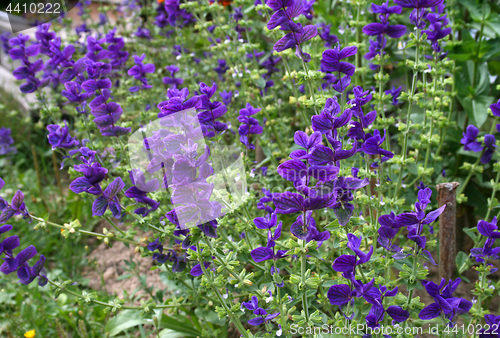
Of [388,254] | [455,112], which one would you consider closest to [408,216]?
[388,254]

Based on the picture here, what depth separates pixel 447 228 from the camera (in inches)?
62.3

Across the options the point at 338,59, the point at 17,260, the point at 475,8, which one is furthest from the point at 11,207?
the point at 475,8

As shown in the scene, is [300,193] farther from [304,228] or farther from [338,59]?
[338,59]

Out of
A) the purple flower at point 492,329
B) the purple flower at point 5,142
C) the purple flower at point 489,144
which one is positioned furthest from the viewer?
the purple flower at point 5,142

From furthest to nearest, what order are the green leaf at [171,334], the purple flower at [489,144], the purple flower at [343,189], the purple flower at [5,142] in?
the purple flower at [5,142]
the green leaf at [171,334]
the purple flower at [489,144]
the purple flower at [343,189]

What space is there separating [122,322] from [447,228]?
5.34 ft

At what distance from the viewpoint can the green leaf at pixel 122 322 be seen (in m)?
1.92

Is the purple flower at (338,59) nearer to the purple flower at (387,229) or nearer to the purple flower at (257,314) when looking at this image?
the purple flower at (387,229)

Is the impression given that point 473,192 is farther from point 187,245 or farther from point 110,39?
point 110,39

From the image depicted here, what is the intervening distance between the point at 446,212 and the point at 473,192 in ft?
2.73

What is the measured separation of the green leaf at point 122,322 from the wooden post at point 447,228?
1.43 m

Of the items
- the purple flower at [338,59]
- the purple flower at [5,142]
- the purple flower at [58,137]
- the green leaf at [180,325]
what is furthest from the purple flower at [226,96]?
the purple flower at [5,142]

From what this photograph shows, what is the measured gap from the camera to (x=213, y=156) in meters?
1.55

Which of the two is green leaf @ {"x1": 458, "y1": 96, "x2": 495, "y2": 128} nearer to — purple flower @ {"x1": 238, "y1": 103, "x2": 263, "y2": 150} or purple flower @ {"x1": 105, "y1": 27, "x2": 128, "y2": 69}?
purple flower @ {"x1": 238, "y1": 103, "x2": 263, "y2": 150}
